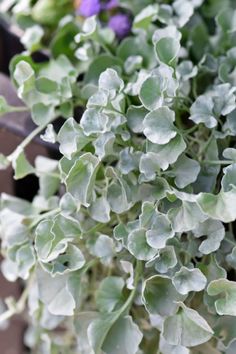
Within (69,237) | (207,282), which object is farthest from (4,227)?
(207,282)

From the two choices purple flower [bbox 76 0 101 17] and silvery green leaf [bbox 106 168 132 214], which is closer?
silvery green leaf [bbox 106 168 132 214]

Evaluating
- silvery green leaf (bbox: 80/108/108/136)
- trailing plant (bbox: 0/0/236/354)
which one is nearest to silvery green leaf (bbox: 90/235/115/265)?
trailing plant (bbox: 0/0/236/354)

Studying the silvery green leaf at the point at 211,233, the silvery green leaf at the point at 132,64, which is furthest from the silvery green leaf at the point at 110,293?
the silvery green leaf at the point at 132,64

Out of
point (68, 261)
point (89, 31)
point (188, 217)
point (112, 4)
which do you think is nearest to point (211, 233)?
point (188, 217)

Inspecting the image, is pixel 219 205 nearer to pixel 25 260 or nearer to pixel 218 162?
pixel 218 162

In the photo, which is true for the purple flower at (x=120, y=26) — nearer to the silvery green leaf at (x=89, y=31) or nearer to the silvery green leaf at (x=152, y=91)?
the silvery green leaf at (x=89, y=31)

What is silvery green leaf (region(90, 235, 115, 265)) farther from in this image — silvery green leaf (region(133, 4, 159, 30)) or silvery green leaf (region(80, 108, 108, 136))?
silvery green leaf (region(133, 4, 159, 30))

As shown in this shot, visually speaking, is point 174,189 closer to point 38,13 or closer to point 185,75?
point 185,75
